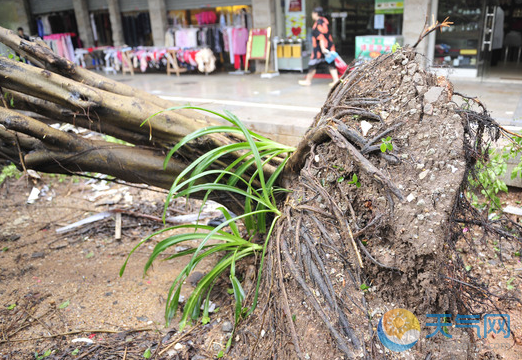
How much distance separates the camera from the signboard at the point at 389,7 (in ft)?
33.3

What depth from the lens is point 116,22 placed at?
48.7 ft

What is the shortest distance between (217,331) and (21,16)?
60.1 feet

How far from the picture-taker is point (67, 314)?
133 inches

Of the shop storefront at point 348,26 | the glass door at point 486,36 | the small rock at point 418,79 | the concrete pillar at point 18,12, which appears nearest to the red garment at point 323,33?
the shop storefront at point 348,26

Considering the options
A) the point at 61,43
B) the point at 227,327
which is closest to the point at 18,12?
the point at 61,43

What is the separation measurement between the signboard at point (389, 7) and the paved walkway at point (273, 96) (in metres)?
2.16

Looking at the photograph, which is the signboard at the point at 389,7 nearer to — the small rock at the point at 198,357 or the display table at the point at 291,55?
the display table at the point at 291,55

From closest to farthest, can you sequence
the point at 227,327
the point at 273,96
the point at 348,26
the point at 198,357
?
the point at 198,357
the point at 227,327
the point at 273,96
the point at 348,26

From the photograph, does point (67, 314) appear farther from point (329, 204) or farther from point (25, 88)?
point (329, 204)

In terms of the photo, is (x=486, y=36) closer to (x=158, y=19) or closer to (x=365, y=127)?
(x=365, y=127)

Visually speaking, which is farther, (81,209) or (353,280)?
(81,209)

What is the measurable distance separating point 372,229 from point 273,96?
6.74m

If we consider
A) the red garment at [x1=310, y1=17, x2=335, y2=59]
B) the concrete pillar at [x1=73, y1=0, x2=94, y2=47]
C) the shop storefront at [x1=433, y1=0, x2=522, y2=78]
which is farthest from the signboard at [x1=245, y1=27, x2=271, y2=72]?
the concrete pillar at [x1=73, y1=0, x2=94, y2=47]

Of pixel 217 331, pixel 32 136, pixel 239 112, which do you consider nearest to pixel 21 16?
pixel 239 112
